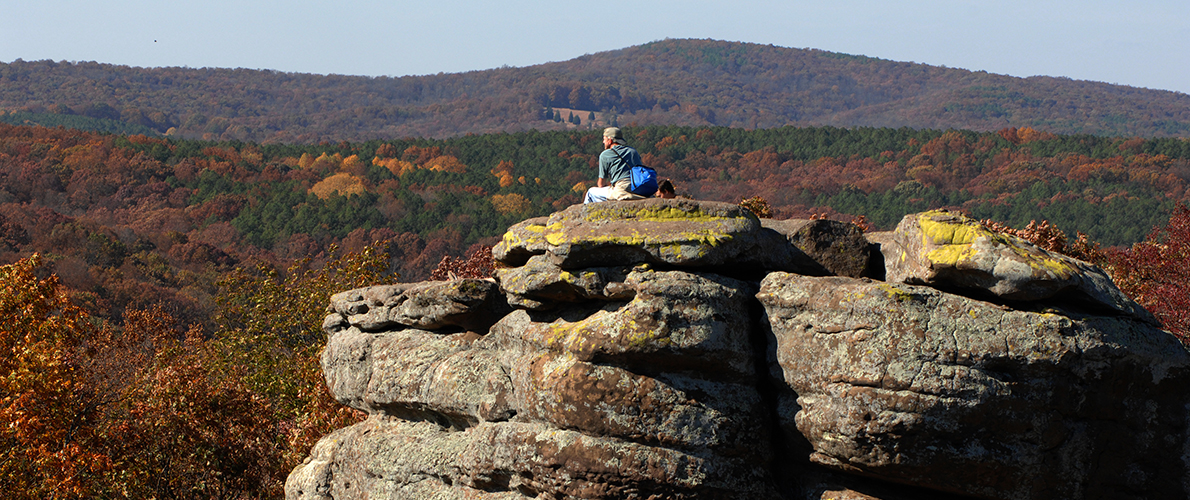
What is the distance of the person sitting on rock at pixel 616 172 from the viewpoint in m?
11.7

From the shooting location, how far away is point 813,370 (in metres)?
9.27

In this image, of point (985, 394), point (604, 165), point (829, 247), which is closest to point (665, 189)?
point (604, 165)

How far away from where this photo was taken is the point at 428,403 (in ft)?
39.2

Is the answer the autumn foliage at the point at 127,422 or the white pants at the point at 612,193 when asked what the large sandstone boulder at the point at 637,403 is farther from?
the autumn foliage at the point at 127,422

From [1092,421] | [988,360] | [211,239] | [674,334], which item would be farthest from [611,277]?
[211,239]

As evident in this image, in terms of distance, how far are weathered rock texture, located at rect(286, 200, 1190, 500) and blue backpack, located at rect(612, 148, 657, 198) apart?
1.12 meters

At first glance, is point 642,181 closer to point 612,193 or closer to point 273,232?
point 612,193

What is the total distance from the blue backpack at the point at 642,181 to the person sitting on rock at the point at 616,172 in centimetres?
5

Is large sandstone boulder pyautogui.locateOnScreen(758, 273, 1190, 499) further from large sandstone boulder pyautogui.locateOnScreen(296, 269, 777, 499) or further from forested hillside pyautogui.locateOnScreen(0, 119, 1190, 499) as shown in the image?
forested hillside pyautogui.locateOnScreen(0, 119, 1190, 499)

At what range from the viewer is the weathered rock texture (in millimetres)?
8711

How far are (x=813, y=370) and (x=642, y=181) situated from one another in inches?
140

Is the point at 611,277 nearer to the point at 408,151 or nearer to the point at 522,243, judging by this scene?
the point at 522,243

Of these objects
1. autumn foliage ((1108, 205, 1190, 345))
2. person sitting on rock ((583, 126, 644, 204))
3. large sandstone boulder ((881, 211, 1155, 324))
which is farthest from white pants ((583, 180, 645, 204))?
autumn foliage ((1108, 205, 1190, 345))

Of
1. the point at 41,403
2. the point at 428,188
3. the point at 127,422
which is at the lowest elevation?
the point at 428,188
